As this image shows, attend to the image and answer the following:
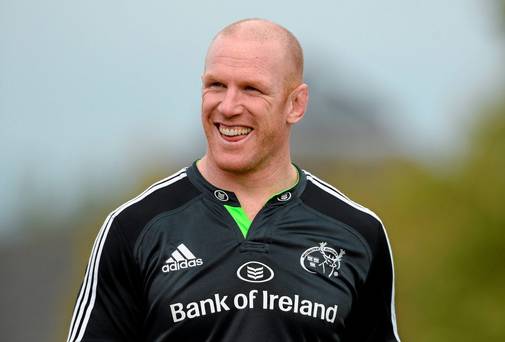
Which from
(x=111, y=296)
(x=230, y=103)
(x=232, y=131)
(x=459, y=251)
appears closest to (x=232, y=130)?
(x=232, y=131)

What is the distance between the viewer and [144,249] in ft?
29.9

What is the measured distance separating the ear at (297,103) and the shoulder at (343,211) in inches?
15.8

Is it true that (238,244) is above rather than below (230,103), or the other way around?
below

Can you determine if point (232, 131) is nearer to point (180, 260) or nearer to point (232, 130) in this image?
point (232, 130)

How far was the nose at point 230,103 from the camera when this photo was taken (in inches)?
355

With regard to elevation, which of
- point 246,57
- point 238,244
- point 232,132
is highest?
point 246,57

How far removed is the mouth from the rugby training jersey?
0.38 meters

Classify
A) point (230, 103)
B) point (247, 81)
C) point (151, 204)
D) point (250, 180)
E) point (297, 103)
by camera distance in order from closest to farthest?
point (230, 103)
point (247, 81)
point (151, 204)
point (250, 180)
point (297, 103)

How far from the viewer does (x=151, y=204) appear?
930 cm

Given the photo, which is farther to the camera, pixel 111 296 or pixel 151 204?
pixel 151 204

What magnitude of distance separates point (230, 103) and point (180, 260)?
2.76 ft

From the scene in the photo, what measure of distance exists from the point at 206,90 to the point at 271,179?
25.5 inches

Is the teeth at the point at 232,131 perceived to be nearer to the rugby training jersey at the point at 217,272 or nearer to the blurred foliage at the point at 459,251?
the rugby training jersey at the point at 217,272

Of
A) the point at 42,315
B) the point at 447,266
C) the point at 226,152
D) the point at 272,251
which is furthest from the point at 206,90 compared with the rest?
the point at 42,315
